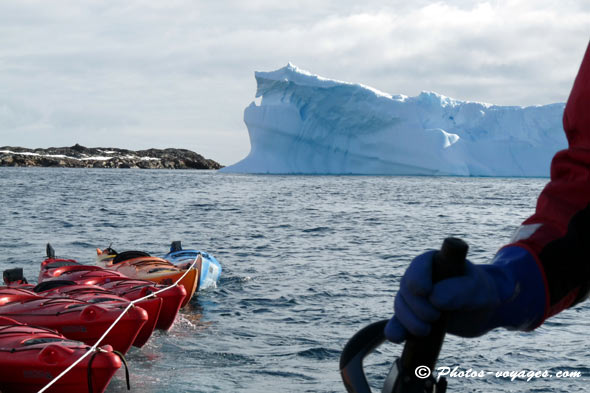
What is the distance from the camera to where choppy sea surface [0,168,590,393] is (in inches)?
287

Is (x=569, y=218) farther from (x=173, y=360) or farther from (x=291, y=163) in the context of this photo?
(x=291, y=163)

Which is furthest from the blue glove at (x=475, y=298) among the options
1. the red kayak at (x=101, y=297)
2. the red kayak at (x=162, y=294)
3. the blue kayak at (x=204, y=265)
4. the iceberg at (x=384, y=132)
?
the iceberg at (x=384, y=132)

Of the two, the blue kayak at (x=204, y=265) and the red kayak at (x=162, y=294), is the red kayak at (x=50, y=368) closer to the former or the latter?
the red kayak at (x=162, y=294)

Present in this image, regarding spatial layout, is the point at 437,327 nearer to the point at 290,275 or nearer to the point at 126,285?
the point at 126,285

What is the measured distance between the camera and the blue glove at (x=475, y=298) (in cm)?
96

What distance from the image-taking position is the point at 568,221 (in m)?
1.10

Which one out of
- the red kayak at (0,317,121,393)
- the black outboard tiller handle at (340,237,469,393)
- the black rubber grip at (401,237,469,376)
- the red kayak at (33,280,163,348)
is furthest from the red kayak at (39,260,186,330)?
the black rubber grip at (401,237,469,376)

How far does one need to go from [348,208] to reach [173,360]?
23255 mm

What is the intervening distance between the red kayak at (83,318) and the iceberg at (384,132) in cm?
3778

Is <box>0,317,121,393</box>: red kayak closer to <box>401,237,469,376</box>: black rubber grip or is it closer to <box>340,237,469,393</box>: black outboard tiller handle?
<box>340,237,469,393</box>: black outboard tiller handle

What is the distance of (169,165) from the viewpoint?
11794 centimetres

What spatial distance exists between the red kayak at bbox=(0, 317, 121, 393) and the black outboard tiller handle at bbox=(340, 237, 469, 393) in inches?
184

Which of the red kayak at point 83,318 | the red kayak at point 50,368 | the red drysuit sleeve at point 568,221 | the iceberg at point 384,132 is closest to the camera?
the red drysuit sleeve at point 568,221

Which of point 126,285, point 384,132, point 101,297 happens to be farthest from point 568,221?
point 384,132
